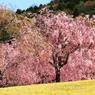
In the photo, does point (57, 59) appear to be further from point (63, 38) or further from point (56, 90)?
point (56, 90)

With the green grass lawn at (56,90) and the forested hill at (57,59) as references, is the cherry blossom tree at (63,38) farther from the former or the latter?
the green grass lawn at (56,90)

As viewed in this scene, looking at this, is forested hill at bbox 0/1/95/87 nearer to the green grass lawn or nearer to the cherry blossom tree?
the cherry blossom tree

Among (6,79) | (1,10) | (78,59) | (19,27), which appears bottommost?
(6,79)

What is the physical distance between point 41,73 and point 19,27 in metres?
10.1

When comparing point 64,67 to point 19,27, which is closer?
point 19,27

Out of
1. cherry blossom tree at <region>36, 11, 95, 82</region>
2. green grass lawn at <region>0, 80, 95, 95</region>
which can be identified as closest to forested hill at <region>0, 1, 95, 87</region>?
cherry blossom tree at <region>36, 11, 95, 82</region>

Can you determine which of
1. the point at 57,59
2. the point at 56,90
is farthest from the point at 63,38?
the point at 56,90

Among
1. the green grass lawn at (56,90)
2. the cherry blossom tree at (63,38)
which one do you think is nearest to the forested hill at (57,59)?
the cherry blossom tree at (63,38)

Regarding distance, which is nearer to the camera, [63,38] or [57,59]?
[63,38]

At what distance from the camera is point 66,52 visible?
59.0 ft

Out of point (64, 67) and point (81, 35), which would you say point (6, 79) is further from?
point (81, 35)

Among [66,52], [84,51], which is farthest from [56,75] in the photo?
[84,51]

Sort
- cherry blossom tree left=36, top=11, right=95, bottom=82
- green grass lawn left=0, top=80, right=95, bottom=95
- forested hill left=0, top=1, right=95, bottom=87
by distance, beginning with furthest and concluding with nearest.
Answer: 1. forested hill left=0, top=1, right=95, bottom=87
2. cherry blossom tree left=36, top=11, right=95, bottom=82
3. green grass lawn left=0, top=80, right=95, bottom=95

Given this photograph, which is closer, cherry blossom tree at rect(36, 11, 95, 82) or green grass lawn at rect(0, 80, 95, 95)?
green grass lawn at rect(0, 80, 95, 95)
